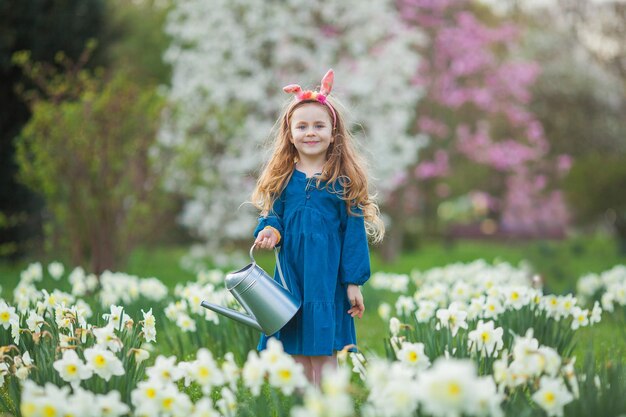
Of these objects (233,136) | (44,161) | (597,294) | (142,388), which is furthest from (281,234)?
(233,136)

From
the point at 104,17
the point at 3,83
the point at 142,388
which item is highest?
the point at 104,17

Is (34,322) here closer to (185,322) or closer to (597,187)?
(185,322)

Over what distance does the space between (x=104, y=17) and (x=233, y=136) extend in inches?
98.8

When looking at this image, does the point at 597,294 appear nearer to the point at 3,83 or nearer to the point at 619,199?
the point at 3,83

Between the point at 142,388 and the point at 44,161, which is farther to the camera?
the point at 44,161

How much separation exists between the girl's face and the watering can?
569mm

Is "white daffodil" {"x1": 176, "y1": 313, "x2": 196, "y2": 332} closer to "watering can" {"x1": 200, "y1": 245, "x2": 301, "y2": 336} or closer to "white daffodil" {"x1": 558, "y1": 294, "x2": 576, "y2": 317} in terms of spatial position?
"watering can" {"x1": 200, "y1": 245, "x2": 301, "y2": 336}

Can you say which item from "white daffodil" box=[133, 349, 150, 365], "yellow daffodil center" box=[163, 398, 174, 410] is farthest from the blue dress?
"yellow daffodil center" box=[163, 398, 174, 410]

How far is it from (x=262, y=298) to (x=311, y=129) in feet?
2.51

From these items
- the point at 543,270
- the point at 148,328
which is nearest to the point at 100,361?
the point at 148,328

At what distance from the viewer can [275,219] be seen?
2.92 m

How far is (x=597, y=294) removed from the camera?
5176 mm

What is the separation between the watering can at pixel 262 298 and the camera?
258cm

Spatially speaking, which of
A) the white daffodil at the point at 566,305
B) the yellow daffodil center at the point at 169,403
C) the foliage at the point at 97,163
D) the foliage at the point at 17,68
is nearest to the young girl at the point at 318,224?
the yellow daffodil center at the point at 169,403
